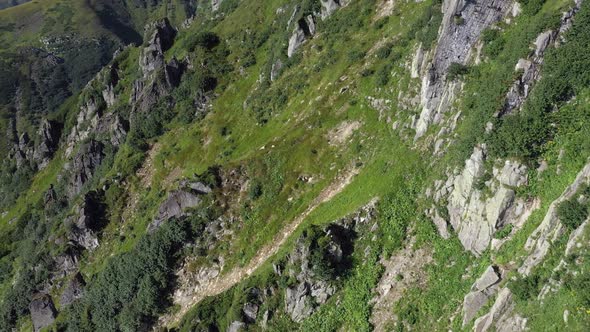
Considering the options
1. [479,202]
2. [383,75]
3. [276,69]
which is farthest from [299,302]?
[276,69]

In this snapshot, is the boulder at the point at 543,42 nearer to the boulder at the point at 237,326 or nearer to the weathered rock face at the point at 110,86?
the boulder at the point at 237,326

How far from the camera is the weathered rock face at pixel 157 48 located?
116 m

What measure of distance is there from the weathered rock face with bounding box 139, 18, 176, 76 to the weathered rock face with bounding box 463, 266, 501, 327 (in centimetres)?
9708

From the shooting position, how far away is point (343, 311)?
36844mm

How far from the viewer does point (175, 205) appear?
62375mm

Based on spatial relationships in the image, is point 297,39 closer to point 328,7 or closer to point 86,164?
point 328,7

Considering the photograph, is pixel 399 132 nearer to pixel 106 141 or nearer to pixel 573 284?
pixel 573 284

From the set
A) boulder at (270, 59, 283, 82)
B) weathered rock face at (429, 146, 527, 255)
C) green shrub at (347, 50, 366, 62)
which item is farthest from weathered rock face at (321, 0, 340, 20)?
weathered rock face at (429, 146, 527, 255)

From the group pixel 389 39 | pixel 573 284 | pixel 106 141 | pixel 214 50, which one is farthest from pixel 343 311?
pixel 106 141

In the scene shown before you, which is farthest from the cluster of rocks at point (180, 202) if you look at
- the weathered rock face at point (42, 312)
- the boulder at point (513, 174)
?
the boulder at point (513, 174)

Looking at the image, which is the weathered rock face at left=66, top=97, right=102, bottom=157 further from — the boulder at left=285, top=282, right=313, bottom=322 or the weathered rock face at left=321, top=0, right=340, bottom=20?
the boulder at left=285, top=282, right=313, bottom=322

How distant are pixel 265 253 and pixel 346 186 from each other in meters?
11.3

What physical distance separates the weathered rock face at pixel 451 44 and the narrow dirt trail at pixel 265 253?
401 inches

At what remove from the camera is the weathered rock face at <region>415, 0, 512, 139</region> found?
40125mm
